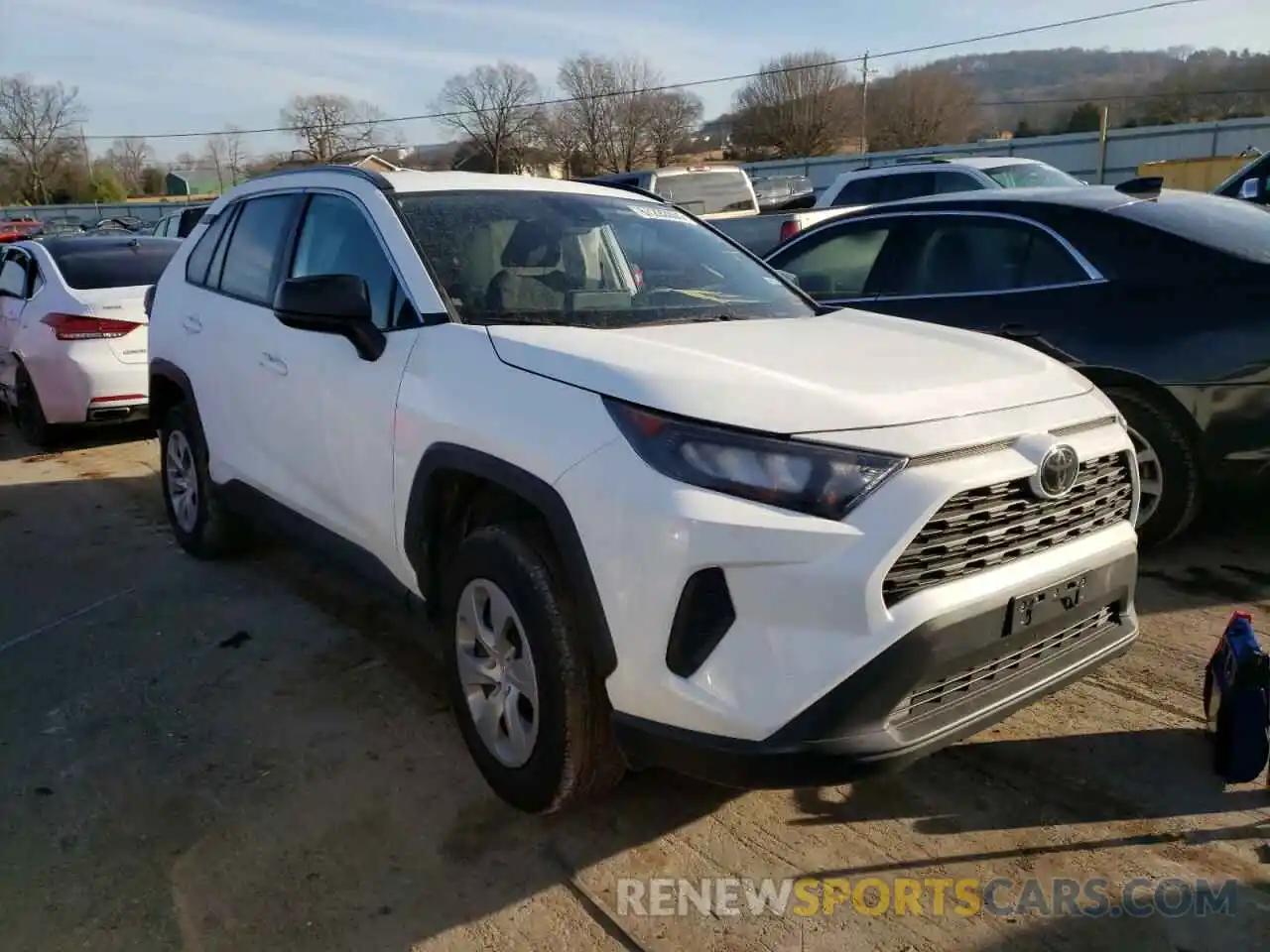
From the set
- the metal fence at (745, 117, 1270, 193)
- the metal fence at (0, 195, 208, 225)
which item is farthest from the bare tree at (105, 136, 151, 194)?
the metal fence at (745, 117, 1270, 193)

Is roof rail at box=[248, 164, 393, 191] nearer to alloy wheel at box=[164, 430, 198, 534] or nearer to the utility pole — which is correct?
alloy wheel at box=[164, 430, 198, 534]

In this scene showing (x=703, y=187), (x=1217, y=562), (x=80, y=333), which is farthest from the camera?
(x=703, y=187)

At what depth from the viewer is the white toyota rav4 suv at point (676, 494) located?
2193mm

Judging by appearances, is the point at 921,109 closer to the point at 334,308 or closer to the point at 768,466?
the point at 334,308

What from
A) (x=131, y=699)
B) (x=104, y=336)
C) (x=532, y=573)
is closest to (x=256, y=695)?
(x=131, y=699)

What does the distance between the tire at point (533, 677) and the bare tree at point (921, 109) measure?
62075mm

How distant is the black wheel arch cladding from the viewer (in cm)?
239

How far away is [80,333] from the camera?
732 cm

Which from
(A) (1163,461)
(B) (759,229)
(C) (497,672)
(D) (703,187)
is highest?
(D) (703,187)

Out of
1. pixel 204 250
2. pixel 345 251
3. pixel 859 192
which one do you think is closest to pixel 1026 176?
pixel 859 192

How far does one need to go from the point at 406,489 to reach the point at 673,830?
1.24 m

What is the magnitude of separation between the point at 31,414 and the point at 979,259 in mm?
7081

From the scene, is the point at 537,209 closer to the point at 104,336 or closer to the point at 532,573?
the point at 532,573

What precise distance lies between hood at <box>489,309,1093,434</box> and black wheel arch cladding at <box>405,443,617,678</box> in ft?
0.90
